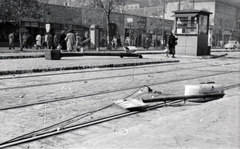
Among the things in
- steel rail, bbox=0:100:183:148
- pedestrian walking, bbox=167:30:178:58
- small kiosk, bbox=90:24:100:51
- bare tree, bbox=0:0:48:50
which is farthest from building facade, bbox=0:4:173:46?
steel rail, bbox=0:100:183:148

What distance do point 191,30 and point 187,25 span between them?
1.65 ft

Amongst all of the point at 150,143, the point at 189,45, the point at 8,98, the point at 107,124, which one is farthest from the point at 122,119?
the point at 189,45

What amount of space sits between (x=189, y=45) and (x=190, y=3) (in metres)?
60.8

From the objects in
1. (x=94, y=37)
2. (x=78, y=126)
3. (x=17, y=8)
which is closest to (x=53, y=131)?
(x=78, y=126)

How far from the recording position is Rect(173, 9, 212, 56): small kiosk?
22.9 m

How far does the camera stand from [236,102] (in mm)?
5945

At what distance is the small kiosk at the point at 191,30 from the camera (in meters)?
22.9

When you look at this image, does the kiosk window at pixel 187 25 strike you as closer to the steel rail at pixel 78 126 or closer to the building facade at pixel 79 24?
the building facade at pixel 79 24

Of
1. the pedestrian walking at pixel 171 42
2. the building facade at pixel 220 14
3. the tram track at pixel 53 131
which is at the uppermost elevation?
the building facade at pixel 220 14

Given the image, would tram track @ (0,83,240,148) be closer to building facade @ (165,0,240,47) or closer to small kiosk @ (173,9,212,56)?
small kiosk @ (173,9,212,56)

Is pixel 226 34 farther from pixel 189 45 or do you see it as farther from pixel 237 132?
pixel 237 132

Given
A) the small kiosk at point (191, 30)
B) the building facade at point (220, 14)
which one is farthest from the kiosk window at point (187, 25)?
the building facade at point (220, 14)

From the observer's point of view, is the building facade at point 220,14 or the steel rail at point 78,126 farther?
the building facade at point 220,14

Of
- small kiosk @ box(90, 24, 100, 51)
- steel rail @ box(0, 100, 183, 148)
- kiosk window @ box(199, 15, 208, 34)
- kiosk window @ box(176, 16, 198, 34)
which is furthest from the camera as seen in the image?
small kiosk @ box(90, 24, 100, 51)
